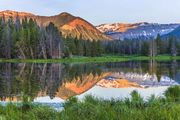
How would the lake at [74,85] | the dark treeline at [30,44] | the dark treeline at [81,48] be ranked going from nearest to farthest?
the lake at [74,85]
the dark treeline at [30,44]
the dark treeline at [81,48]

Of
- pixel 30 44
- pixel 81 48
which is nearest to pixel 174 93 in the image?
pixel 30 44

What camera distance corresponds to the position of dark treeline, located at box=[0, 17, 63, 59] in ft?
493

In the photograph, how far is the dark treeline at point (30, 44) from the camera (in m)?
150

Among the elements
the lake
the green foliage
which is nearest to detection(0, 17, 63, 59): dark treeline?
the lake

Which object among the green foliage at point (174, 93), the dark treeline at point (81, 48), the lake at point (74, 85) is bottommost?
the dark treeline at point (81, 48)

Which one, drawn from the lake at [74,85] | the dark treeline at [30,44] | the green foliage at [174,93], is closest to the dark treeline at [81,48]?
the dark treeline at [30,44]

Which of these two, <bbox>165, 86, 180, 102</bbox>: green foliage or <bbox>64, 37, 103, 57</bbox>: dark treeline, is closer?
<bbox>165, 86, 180, 102</bbox>: green foliage

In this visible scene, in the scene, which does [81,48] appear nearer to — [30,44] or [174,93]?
[30,44]

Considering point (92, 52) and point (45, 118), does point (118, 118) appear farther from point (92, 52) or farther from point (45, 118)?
point (92, 52)

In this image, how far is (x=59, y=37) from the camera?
162m

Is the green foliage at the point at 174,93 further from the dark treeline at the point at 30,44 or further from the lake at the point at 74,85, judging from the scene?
the dark treeline at the point at 30,44

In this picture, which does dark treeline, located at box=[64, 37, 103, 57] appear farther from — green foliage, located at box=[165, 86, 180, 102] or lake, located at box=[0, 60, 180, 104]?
green foliage, located at box=[165, 86, 180, 102]

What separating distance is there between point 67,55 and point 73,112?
482 ft

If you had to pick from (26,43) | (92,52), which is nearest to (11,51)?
(26,43)
